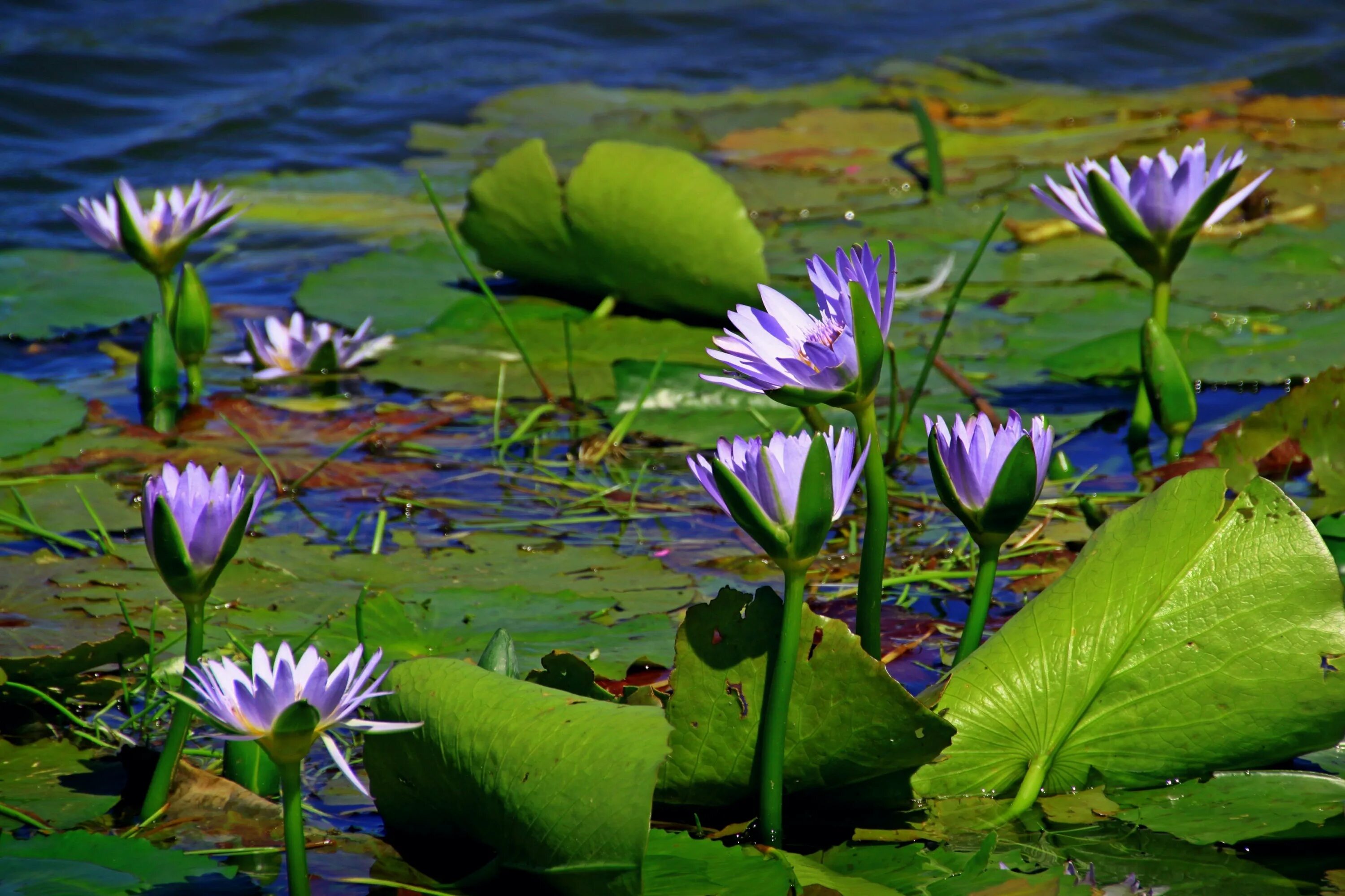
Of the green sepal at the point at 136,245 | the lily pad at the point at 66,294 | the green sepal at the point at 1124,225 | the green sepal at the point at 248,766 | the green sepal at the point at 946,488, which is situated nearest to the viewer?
the green sepal at the point at 946,488

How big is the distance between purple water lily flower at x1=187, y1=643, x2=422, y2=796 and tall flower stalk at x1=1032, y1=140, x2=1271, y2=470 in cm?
128

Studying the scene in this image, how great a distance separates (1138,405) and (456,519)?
1.22 metres

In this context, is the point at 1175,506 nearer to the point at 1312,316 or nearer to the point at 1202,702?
the point at 1202,702

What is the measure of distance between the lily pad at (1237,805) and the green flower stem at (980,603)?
0.22m

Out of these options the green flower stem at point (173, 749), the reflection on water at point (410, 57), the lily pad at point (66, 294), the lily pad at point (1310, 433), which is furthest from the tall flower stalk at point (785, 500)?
the reflection on water at point (410, 57)

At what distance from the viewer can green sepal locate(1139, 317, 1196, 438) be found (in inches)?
77.9

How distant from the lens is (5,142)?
5855 mm

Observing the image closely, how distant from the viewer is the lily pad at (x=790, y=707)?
110cm

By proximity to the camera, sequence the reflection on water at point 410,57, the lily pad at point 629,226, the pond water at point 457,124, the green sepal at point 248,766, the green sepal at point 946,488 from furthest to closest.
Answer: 1. the reflection on water at point 410,57
2. the lily pad at point 629,226
3. the pond water at point 457,124
4. the green sepal at point 248,766
5. the green sepal at point 946,488

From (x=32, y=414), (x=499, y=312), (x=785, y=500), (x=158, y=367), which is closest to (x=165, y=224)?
(x=158, y=367)

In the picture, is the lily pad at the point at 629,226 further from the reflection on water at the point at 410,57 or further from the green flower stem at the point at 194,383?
the reflection on water at the point at 410,57

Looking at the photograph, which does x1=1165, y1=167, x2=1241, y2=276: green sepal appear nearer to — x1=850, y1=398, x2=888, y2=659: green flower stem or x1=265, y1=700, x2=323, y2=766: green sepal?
x1=850, y1=398, x2=888, y2=659: green flower stem

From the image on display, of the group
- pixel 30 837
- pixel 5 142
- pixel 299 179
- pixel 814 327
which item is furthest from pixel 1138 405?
pixel 5 142

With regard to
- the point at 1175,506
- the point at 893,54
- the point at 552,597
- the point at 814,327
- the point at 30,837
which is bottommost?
the point at 30,837
